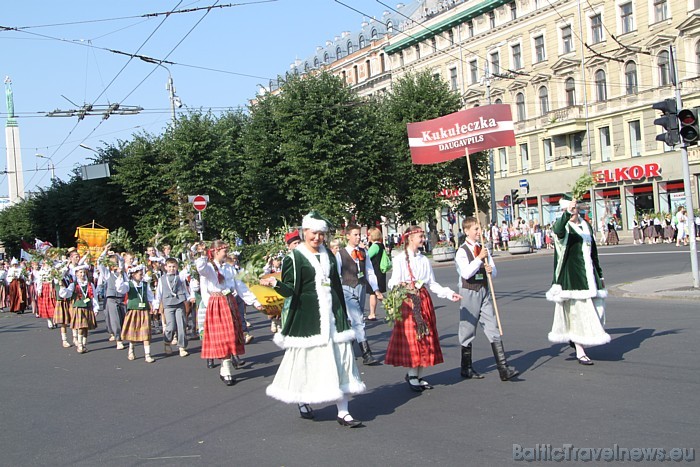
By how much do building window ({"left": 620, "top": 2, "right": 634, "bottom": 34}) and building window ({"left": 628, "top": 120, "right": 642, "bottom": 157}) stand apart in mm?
5413

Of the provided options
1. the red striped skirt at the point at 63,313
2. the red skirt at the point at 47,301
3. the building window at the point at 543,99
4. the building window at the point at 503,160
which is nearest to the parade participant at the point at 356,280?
the red striped skirt at the point at 63,313

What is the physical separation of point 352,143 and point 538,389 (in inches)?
1204

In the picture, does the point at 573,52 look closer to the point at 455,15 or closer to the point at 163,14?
the point at 455,15

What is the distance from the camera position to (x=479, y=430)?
6277mm

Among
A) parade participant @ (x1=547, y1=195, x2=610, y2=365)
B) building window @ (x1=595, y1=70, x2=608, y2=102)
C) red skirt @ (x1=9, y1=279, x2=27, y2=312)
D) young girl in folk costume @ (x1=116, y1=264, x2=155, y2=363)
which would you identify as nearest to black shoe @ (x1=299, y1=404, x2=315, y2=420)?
parade participant @ (x1=547, y1=195, x2=610, y2=365)

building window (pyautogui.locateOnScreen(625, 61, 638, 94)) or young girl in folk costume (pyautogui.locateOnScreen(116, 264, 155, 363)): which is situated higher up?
building window (pyautogui.locateOnScreen(625, 61, 638, 94))

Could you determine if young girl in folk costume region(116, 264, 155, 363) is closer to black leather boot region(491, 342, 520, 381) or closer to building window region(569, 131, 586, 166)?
black leather boot region(491, 342, 520, 381)

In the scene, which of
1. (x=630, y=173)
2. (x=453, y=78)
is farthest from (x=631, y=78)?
(x=453, y=78)

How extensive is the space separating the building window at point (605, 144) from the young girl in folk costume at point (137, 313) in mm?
38265

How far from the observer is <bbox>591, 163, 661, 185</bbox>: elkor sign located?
137ft

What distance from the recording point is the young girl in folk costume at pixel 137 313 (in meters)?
12.3

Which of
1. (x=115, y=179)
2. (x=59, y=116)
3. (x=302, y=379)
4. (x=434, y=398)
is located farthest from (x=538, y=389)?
(x=115, y=179)

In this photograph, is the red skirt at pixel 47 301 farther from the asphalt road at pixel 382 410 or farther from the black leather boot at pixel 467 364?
the black leather boot at pixel 467 364

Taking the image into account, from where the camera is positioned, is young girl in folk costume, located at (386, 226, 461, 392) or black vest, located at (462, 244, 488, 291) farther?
black vest, located at (462, 244, 488, 291)
